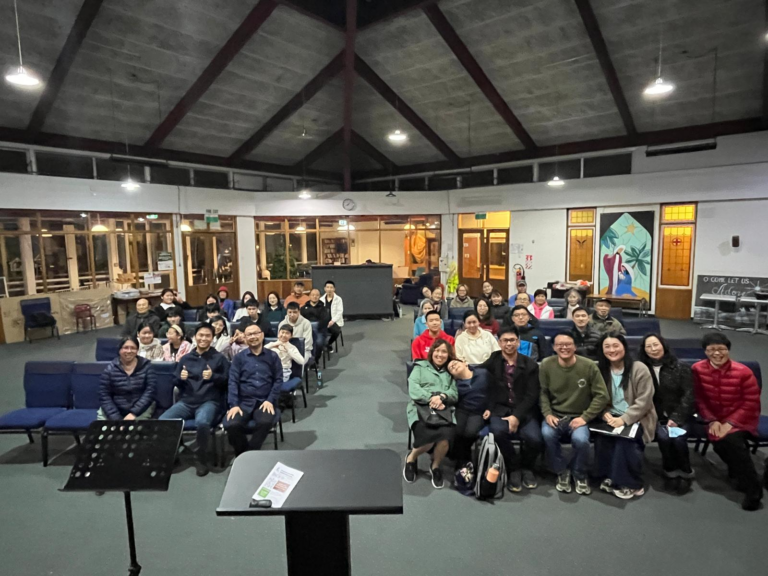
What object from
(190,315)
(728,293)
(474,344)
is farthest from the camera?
(728,293)

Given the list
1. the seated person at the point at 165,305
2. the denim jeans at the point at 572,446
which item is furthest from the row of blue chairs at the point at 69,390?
the seated person at the point at 165,305

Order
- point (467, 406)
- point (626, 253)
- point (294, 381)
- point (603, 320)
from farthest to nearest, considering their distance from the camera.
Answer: point (626, 253) → point (603, 320) → point (294, 381) → point (467, 406)

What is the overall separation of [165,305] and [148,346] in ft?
7.82

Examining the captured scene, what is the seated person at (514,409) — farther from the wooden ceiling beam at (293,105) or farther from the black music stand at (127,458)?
the wooden ceiling beam at (293,105)

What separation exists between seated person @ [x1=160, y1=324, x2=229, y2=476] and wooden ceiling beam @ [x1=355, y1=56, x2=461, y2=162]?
8.29 meters

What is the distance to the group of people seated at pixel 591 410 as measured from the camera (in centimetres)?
361

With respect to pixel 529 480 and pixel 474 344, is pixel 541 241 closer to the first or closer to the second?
pixel 474 344

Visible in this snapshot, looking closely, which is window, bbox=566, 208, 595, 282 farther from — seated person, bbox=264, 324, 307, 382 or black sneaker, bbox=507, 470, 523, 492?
black sneaker, bbox=507, 470, 523, 492

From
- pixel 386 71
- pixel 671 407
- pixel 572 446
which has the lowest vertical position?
pixel 572 446

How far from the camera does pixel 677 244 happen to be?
10.9 metres

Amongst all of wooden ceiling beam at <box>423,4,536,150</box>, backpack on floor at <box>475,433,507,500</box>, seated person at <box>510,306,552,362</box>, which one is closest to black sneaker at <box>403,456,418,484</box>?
backpack on floor at <box>475,433,507,500</box>

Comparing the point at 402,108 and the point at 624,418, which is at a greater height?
the point at 402,108

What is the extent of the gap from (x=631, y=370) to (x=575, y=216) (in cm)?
951

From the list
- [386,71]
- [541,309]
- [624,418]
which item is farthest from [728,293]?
[386,71]
